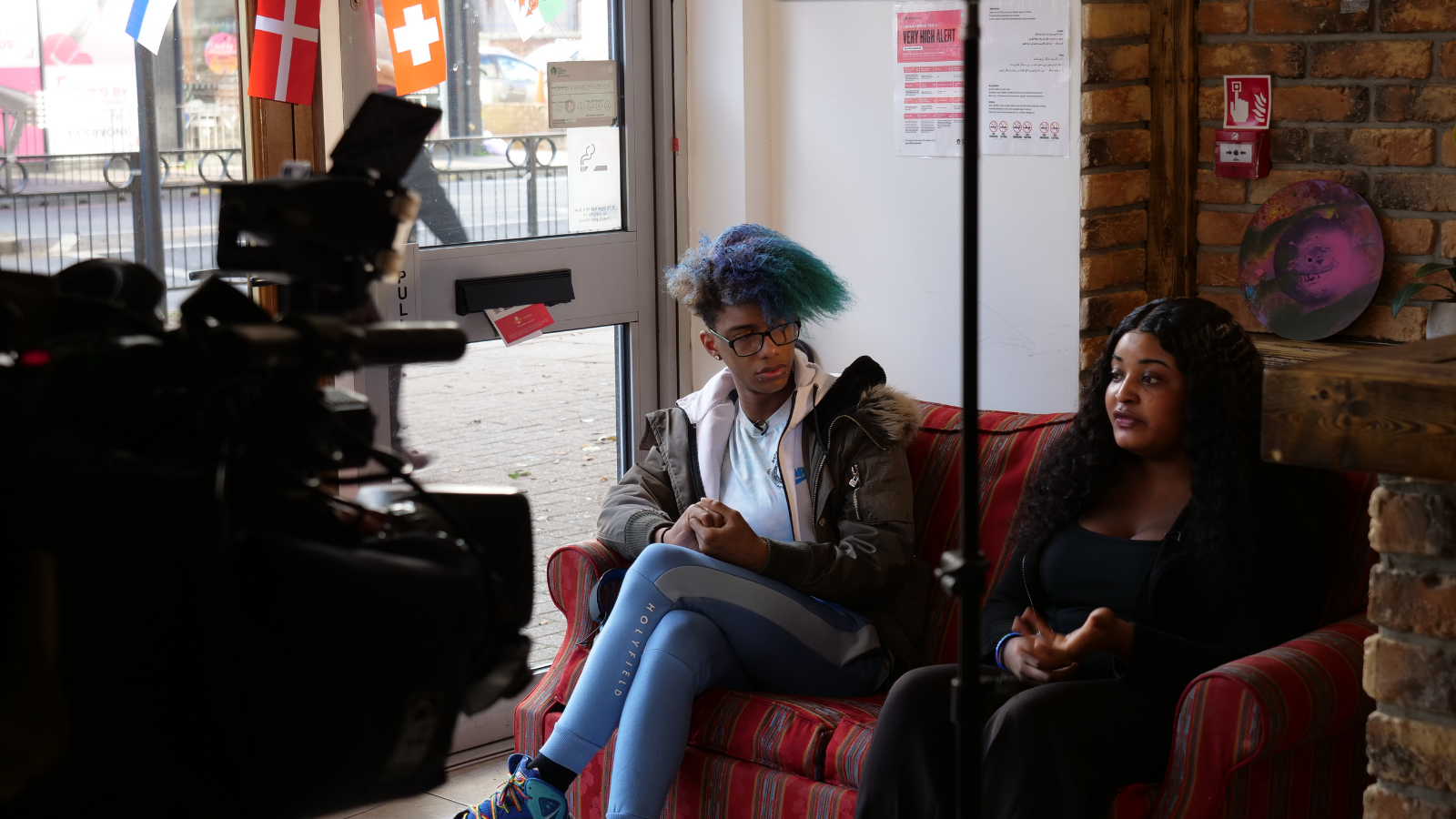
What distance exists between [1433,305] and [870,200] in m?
1.22

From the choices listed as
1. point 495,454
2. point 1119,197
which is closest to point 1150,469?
point 1119,197

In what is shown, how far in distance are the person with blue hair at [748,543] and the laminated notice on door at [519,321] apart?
522 mm

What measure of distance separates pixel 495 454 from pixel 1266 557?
1.78 m

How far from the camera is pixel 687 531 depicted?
253cm

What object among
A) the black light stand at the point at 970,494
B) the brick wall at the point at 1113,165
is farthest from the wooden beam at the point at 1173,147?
the black light stand at the point at 970,494

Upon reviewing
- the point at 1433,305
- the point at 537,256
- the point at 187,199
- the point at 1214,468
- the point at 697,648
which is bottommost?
the point at 697,648

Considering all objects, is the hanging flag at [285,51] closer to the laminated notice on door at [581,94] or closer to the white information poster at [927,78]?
the laminated notice on door at [581,94]

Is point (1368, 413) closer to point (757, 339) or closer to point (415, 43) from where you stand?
point (757, 339)

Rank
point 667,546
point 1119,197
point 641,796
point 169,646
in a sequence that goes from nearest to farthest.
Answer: point 169,646 → point 641,796 → point 667,546 → point 1119,197

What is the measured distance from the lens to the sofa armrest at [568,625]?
2.57 meters

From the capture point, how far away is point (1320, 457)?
4.92ft

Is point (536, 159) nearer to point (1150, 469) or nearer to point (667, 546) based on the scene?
point (667, 546)

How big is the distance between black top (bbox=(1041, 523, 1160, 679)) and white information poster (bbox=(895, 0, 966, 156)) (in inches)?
42.1

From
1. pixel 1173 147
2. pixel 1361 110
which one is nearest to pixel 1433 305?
pixel 1361 110
